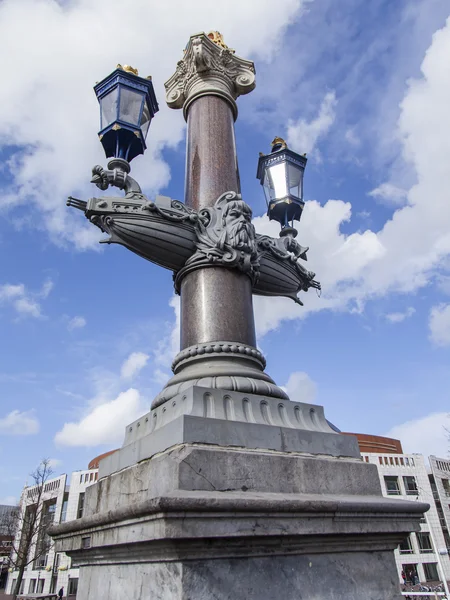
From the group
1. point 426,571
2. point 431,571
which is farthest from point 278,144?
point 431,571

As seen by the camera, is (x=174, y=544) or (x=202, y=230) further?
(x=202, y=230)

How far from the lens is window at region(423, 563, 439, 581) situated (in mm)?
39250

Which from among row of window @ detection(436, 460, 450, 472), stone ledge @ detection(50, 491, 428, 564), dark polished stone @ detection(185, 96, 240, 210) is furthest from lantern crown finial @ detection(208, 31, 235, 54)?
row of window @ detection(436, 460, 450, 472)

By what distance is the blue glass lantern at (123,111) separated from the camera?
526 centimetres

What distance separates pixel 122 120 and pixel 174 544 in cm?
461

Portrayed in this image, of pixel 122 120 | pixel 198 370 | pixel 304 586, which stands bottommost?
pixel 304 586

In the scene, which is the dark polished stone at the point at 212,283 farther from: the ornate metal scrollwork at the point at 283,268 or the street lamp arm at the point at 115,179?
the street lamp arm at the point at 115,179

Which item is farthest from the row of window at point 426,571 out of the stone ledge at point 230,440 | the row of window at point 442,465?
the stone ledge at point 230,440

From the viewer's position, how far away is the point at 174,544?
2.46m

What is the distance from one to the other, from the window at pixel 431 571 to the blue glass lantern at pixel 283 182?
Result: 44408 mm

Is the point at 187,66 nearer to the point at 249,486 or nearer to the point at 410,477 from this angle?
the point at 249,486

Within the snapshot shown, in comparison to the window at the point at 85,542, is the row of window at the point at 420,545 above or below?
above

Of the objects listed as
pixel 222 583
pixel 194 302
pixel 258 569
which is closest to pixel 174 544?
pixel 222 583

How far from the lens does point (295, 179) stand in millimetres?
6727
